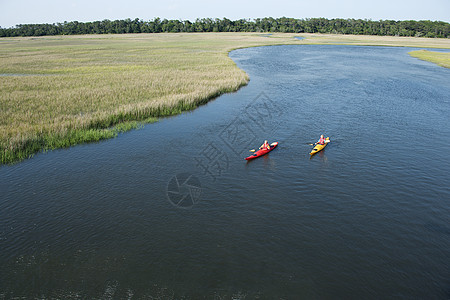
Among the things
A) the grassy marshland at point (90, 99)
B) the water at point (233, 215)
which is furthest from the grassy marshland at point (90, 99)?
the water at point (233, 215)

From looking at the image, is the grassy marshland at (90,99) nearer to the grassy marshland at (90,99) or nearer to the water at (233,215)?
the grassy marshland at (90,99)

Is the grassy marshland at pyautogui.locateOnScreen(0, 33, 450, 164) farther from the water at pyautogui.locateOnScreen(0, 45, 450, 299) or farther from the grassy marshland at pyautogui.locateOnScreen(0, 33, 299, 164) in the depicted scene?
the water at pyautogui.locateOnScreen(0, 45, 450, 299)

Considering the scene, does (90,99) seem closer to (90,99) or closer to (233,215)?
(90,99)

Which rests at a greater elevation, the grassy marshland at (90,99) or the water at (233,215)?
the grassy marshland at (90,99)

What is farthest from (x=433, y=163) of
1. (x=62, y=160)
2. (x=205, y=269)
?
(x=62, y=160)

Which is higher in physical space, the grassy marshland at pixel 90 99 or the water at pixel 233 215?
the grassy marshland at pixel 90 99

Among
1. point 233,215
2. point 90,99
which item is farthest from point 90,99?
point 233,215

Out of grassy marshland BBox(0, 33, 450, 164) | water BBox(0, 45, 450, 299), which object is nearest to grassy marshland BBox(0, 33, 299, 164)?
grassy marshland BBox(0, 33, 450, 164)

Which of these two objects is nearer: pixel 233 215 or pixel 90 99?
pixel 233 215

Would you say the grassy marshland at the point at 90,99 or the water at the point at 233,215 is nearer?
the water at the point at 233,215
